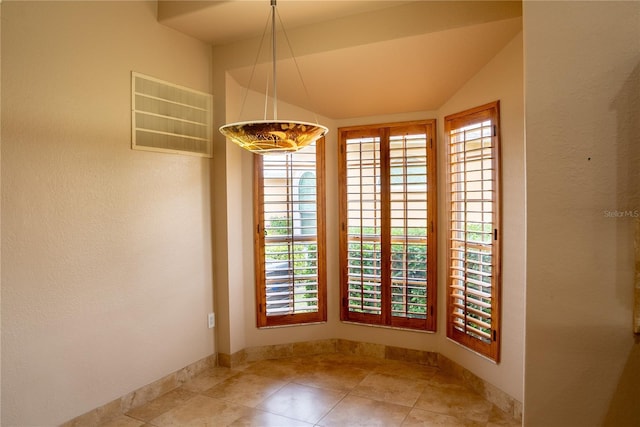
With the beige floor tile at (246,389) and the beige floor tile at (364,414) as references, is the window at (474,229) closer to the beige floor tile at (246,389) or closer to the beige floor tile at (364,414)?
the beige floor tile at (364,414)

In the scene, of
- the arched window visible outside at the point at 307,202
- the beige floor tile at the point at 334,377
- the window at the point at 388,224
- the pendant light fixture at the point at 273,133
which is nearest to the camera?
the pendant light fixture at the point at 273,133

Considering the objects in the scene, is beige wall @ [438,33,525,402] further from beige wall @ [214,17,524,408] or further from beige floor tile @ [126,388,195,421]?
beige floor tile @ [126,388,195,421]

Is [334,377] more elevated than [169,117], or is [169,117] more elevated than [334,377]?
[169,117]

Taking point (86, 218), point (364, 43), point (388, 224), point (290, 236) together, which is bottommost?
point (290, 236)

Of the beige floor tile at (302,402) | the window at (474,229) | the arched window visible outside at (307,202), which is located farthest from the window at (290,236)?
the window at (474,229)

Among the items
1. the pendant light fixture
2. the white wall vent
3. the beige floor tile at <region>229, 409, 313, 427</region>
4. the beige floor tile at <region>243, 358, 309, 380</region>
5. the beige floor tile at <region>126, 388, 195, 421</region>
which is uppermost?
the white wall vent

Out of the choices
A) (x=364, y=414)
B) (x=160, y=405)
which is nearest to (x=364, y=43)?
(x=364, y=414)

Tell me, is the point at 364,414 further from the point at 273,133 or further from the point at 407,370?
the point at 273,133

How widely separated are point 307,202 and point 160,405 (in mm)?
1959

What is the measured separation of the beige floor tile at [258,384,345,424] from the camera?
109 inches

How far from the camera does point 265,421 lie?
8.81ft

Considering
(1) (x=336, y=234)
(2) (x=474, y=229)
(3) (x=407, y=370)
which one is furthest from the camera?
(1) (x=336, y=234)

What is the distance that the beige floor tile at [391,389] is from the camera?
298 cm

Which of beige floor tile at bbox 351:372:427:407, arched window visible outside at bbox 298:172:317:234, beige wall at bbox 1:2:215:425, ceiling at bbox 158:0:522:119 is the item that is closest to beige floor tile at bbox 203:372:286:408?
beige wall at bbox 1:2:215:425
